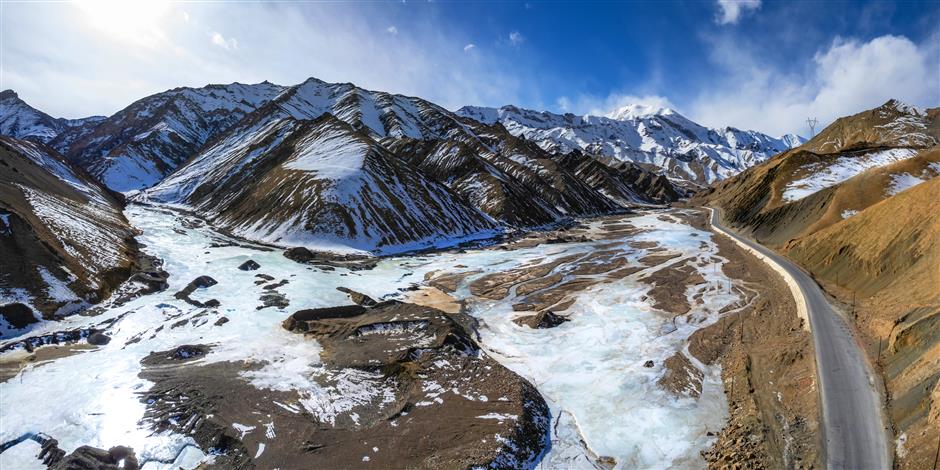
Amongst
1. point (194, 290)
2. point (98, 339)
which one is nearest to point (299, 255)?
point (194, 290)

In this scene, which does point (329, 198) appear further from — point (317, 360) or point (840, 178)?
point (840, 178)

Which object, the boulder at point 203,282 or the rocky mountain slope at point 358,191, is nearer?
the boulder at point 203,282

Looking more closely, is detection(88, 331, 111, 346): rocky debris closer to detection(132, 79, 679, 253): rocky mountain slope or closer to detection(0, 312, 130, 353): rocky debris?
detection(0, 312, 130, 353): rocky debris

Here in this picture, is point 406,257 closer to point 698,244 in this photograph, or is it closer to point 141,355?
point 141,355

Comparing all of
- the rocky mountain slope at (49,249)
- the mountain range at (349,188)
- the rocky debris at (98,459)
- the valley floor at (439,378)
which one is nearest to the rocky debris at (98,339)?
the valley floor at (439,378)

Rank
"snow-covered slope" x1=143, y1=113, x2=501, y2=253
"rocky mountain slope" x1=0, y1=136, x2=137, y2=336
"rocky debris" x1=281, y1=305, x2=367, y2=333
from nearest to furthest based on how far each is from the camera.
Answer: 1. "rocky mountain slope" x1=0, y1=136, x2=137, y2=336
2. "rocky debris" x1=281, y1=305, x2=367, y2=333
3. "snow-covered slope" x1=143, y1=113, x2=501, y2=253

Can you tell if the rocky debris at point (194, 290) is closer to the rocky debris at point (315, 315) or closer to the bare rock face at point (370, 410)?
the rocky debris at point (315, 315)

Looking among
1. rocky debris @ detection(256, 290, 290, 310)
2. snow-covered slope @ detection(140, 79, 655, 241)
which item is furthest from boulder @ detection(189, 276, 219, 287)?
snow-covered slope @ detection(140, 79, 655, 241)

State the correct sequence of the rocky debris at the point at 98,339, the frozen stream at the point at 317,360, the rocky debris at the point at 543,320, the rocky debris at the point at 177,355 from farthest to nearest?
the rocky debris at the point at 543,320 → the rocky debris at the point at 98,339 → the rocky debris at the point at 177,355 → the frozen stream at the point at 317,360
